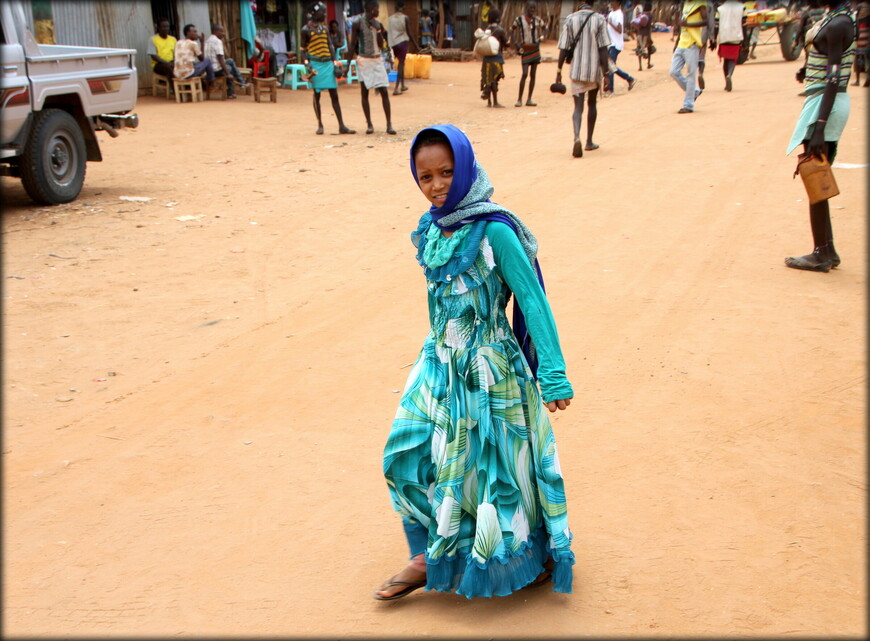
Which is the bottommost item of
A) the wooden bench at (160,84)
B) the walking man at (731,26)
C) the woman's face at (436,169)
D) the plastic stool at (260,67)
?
the wooden bench at (160,84)

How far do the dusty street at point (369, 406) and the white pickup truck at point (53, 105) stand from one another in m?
0.48

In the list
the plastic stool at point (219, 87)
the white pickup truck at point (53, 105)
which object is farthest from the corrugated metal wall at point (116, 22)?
the white pickup truck at point (53, 105)

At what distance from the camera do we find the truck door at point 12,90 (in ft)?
25.5

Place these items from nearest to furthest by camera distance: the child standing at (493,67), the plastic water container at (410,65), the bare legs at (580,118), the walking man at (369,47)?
the bare legs at (580,118) → the walking man at (369,47) → the child standing at (493,67) → the plastic water container at (410,65)

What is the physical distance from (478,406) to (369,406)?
1.82 meters

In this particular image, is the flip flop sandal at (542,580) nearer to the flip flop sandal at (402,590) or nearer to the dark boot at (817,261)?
the flip flop sandal at (402,590)

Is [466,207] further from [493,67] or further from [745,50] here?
[745,50]

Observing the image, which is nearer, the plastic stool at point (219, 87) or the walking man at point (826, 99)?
the walking man at point (826, 99)

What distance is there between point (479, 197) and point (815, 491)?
2.02 metres

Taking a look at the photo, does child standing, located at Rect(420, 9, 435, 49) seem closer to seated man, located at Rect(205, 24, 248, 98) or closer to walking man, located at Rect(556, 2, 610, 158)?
seated man, located at Rect(205, 24, 248, 98)

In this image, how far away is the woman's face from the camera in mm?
2588

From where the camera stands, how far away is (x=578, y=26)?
33.8ft

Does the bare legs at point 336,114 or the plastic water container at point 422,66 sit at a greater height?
the plastic water container at point 422,66

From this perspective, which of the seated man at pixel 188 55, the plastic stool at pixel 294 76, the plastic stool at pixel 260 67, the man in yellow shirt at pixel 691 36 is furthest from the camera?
the plastic stool at pixel 294 76
